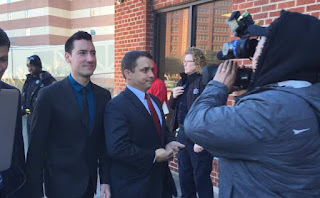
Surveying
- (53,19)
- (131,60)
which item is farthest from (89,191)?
(53,19)

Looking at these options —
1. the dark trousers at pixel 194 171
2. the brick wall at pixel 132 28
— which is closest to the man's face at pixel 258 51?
the dark trousers at pixel 194 171

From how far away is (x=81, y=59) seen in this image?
7.18ft

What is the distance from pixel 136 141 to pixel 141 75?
548mm

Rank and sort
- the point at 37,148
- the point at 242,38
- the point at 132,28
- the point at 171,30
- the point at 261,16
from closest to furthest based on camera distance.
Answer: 1. the point at 242,38
2. the point at 37,148
3. the point at 261,16
4. the point at 171,30
5. the point at 132,28

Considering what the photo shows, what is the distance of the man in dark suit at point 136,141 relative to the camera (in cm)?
203

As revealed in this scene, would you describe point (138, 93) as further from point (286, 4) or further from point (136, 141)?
point (286, 4)

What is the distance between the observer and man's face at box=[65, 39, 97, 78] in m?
2.19

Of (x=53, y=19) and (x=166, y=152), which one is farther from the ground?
(x=53, y=19)

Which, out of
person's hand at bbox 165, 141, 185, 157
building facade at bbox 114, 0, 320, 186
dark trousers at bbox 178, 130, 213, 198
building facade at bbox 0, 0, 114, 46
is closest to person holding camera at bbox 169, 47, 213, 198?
dark trousers at bbox 178, 130, 213, 198

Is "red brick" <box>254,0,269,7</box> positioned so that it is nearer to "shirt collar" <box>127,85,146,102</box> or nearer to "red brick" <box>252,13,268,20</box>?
"red brick" <box>252,13,268,20</box>

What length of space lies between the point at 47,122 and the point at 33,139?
14cm

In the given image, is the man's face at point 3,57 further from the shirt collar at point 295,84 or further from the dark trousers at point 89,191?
the shirt collar at point 295,84

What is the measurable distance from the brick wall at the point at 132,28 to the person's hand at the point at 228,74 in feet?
12.1

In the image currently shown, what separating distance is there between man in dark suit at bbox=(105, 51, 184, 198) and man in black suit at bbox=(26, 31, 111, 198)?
0.47ft
